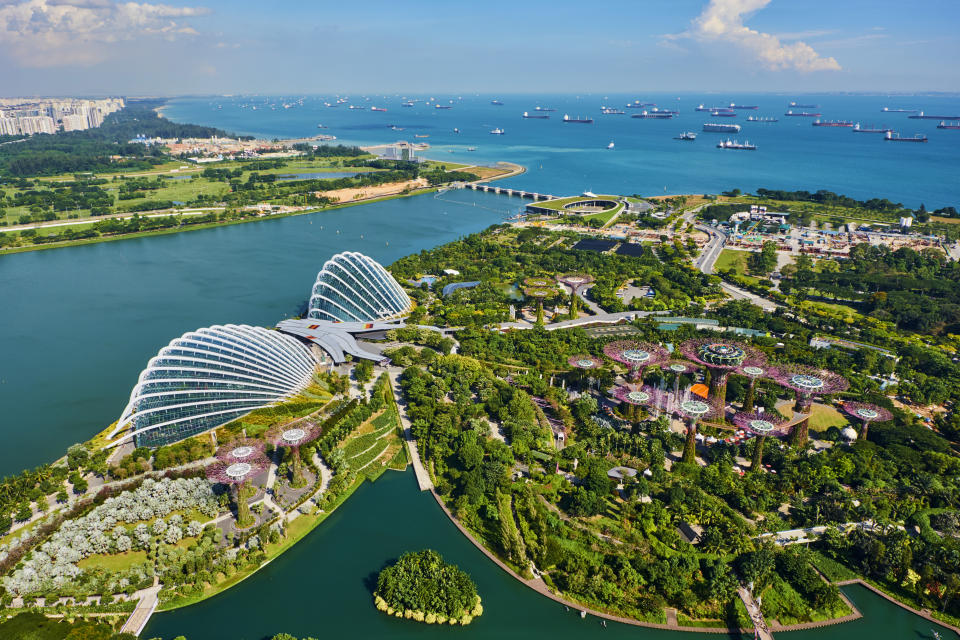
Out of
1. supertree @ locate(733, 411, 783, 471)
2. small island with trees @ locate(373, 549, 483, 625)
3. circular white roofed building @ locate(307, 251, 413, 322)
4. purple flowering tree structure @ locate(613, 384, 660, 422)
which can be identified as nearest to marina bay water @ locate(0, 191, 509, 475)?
circular white roofed building @ locate(307, 251, 413, 322)

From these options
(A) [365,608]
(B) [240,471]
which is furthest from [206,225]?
(A) [365,608]

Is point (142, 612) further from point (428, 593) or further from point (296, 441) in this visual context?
point (428, 593)

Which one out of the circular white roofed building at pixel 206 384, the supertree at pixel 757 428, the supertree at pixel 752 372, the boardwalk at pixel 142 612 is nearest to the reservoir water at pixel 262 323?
the boardwalk at pixel 142 612

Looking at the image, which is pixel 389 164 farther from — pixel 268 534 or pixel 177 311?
pixel 268 534

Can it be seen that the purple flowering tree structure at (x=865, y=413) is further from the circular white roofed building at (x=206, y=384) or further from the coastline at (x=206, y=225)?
the coastline at (x=206, y=225)

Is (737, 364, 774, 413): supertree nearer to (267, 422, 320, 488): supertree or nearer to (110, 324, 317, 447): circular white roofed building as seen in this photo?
(267, 422, 320, 488): supertree
